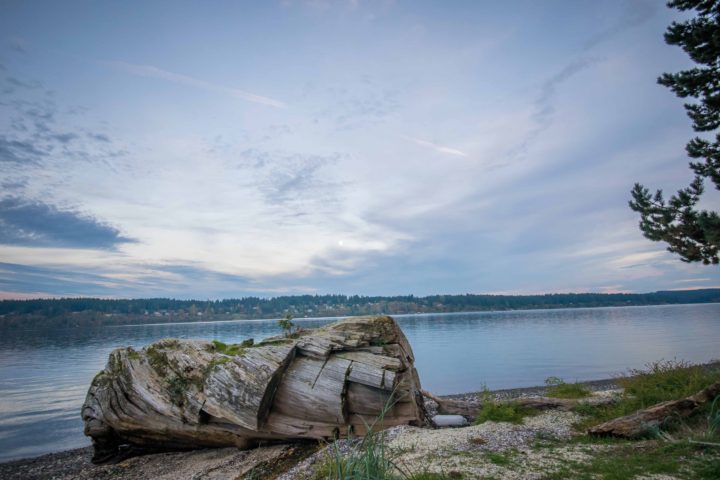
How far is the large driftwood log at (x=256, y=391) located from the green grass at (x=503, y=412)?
7.92 ft

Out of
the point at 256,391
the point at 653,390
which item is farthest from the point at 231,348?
the point at 653,390

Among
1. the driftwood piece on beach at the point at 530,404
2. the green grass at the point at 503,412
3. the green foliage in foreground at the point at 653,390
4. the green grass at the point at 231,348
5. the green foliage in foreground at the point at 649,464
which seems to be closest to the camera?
the green foliage in foreground at the point at 649,464

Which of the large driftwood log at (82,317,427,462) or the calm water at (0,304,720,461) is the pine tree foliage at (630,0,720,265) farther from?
the calm water at (0,304,720,461)

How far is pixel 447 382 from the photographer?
38219mm

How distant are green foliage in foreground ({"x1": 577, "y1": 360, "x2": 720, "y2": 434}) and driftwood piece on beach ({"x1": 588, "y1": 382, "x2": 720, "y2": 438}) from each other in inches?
85.4

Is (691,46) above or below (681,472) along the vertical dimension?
above

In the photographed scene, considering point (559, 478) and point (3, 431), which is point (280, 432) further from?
point (3, 431)

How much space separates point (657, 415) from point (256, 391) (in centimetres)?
1242

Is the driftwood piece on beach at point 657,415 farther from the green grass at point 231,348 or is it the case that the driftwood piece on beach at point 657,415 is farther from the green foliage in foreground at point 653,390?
the green grass at point 231,348

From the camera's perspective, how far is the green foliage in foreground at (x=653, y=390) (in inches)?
521

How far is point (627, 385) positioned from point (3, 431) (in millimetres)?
34805

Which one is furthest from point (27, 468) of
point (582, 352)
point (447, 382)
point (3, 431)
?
point (582, 352)

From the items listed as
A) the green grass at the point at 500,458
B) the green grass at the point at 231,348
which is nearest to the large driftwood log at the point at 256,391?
the green grass at the point at 231,348

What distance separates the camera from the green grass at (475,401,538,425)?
14664mm
